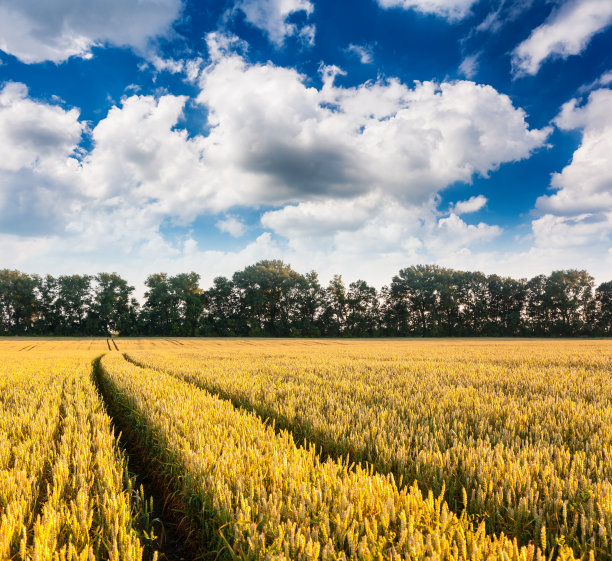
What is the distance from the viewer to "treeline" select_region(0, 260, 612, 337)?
85500 millimetres

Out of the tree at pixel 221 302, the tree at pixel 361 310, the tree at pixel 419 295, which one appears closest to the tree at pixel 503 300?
the tree at pixel 419 295

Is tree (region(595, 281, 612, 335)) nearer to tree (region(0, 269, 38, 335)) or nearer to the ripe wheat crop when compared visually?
the ripe wheat crop

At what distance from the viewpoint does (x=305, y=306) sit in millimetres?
97875

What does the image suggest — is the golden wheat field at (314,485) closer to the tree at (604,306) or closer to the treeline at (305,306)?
the treeline at (305,306)

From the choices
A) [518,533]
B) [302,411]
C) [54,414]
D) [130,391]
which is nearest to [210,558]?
[518,533]

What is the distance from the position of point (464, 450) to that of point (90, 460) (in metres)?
3.88

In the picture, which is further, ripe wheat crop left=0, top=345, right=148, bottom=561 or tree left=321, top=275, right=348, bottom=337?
tree left=321, top=275, right=348, bottom=337

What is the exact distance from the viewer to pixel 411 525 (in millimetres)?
1950

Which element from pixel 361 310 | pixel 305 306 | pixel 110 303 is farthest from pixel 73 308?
pixel 361 310

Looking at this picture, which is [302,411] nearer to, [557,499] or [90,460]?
[90,460]

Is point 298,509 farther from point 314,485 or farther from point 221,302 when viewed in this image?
point 221,302

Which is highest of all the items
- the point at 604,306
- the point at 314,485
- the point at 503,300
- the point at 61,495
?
the point at 503,300

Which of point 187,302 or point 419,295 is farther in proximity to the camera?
point 419,295

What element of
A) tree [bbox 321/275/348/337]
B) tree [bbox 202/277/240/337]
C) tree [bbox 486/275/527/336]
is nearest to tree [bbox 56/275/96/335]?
tree [bbox 202/277/240/337]
